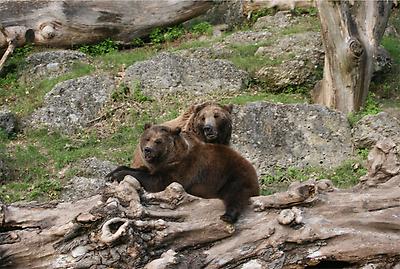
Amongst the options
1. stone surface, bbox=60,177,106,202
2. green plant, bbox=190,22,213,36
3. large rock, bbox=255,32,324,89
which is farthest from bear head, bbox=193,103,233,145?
green plant, bbox=190,22,213,36

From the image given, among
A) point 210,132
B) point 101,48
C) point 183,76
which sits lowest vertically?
point 210,132

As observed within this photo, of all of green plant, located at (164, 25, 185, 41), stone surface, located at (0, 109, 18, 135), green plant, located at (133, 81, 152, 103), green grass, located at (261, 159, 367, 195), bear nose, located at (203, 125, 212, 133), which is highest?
green plant, located at (164, 25, 185, 41)

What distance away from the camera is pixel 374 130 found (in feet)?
38.0

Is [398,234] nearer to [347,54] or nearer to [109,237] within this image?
[109,237]

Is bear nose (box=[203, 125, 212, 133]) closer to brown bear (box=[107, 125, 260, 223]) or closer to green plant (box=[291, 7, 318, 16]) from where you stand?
brown bear (box=[107, 125, 260, 223])

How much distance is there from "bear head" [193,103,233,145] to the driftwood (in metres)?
2.25

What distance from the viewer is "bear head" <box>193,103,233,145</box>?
8.71 meters

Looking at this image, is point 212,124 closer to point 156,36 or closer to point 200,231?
point 200,231

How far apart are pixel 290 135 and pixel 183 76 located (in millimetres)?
2894

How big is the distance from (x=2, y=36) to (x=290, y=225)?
10321 millimetres

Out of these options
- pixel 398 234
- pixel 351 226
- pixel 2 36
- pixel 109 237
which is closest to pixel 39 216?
pixel 109 237

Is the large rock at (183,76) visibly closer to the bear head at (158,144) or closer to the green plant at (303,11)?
the green plant at (303,11)

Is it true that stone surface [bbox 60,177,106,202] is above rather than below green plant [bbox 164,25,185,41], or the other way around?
below

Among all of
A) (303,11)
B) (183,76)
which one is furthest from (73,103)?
(303,11)
